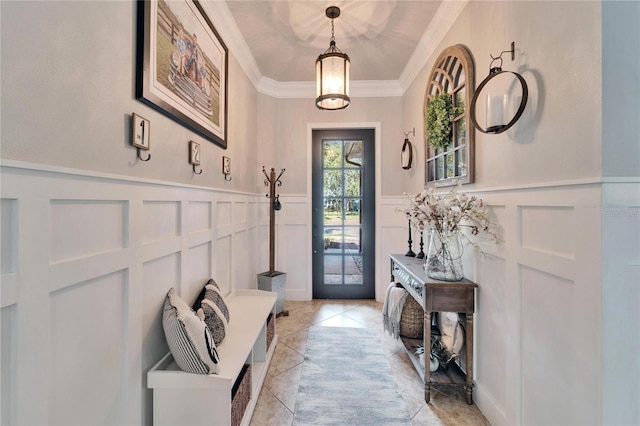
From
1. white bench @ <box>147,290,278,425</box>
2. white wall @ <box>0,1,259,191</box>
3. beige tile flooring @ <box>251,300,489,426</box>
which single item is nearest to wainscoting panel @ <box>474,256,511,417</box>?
beige tile flooring @ <box>251,300,489,426</box>

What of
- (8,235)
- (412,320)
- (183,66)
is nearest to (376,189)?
(412,320)

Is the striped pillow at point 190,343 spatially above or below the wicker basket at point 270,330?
above

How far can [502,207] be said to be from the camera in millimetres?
1578

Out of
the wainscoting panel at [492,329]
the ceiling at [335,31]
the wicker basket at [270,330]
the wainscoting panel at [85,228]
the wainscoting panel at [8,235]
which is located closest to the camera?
the wainscoting panel at [8,235]

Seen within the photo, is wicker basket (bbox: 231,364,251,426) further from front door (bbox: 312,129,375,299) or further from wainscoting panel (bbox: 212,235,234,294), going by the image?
front door (bbox: 312,129,375,299)

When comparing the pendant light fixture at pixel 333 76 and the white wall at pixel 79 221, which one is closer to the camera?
the white wall at pixel 79 221

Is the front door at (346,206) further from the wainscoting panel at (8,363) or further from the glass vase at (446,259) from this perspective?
the wainscoting panel at (8,363)

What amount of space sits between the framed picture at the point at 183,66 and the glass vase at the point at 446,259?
69.8 inches

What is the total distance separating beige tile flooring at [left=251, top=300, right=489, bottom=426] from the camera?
1702mm

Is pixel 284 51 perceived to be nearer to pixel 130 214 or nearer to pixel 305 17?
pixel 305 17

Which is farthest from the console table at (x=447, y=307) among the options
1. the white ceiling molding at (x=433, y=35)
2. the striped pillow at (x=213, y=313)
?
the white ceiling molding at (x=433, y=35)

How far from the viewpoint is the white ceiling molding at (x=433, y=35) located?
2109mm

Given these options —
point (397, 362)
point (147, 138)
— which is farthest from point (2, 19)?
point (397, 362)

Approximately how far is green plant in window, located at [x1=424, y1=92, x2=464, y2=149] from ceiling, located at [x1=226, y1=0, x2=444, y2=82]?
28.5 inches
